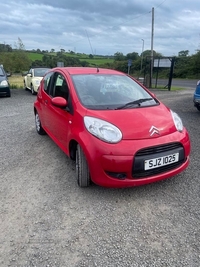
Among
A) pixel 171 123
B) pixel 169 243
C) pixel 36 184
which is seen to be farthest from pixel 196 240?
pixel 36 184

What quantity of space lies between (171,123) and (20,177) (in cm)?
229

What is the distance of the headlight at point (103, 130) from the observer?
2.58m

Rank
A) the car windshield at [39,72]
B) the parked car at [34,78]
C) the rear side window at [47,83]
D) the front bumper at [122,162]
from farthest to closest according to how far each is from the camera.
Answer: the car windshield at [39,72] < the parked car at [34,78] < the rear side window at [47,83] < the front bumper at [122,162]

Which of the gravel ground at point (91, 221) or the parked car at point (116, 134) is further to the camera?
the parked car at point (116, 134)

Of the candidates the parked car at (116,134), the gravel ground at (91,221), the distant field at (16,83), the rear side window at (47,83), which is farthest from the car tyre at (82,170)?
the distant field at (16,83)

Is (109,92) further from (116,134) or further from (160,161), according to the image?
(160,161)

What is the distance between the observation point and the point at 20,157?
3.98m

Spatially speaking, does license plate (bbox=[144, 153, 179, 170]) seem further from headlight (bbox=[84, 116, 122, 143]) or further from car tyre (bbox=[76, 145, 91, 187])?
car tyre (bbox=[76, 145, 91, 187])

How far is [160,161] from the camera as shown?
261cm

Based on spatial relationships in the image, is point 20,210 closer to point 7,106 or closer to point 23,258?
point 23,258

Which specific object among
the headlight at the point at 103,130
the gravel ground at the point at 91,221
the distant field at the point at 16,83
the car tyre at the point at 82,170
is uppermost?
the headlight at the point at 103,130

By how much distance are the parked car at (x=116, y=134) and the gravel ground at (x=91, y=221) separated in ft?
0.97

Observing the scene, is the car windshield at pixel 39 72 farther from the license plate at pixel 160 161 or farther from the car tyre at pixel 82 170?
the license plate at pixel 160 161

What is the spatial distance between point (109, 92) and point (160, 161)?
1.40m
